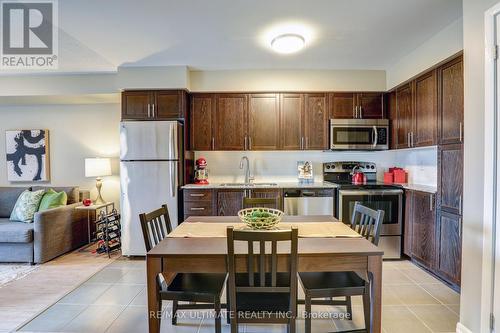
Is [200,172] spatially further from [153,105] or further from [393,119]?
[393,119]

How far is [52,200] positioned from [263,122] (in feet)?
10.2

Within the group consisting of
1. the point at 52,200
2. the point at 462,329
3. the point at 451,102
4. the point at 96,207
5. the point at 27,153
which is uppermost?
the point at 451,102

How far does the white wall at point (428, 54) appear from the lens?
2654 mm

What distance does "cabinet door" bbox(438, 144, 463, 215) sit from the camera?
259cm

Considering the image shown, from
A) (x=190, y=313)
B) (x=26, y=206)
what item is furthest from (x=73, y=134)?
(x=190, y=313)

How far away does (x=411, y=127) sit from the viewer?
11.4 ft

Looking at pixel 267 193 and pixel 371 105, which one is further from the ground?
pixel 371 105

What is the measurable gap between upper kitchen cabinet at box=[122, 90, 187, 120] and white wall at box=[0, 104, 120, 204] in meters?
0.90

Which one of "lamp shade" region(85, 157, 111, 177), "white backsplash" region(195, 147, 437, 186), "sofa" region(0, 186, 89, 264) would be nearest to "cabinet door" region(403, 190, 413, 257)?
"white backsplash" region(195, 147, 437, 186)

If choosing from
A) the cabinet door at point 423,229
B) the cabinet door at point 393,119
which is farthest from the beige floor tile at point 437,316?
the cabinet door at point 393,119

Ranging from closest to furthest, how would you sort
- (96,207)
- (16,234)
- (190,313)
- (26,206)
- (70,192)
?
(190,313)
(16,234)
(26,206)
(96,207)
(70,192)

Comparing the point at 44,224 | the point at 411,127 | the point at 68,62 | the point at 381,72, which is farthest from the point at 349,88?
the point at 44,224

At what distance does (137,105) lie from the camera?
3857 mm

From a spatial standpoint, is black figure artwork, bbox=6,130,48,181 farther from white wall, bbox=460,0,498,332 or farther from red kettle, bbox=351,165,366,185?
white wall, bbox=460,0,498,332
